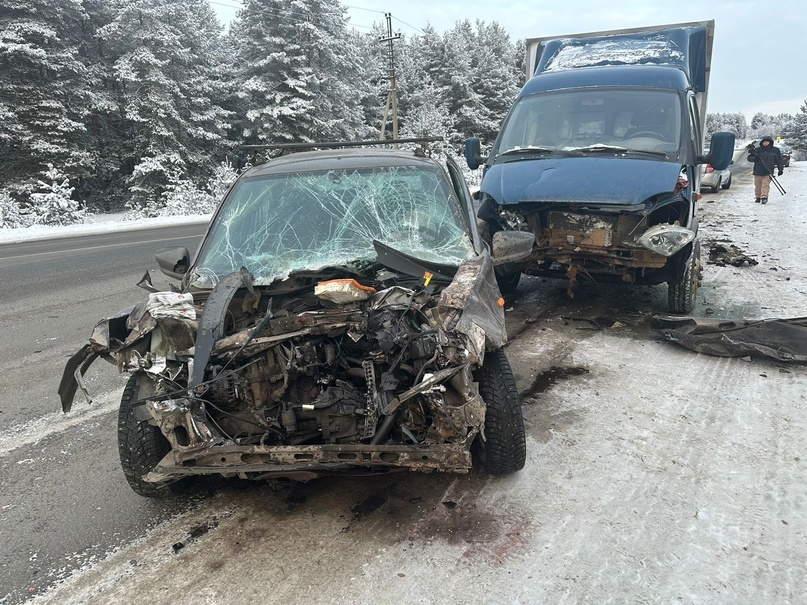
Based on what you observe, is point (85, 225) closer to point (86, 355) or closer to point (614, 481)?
point (86, 355)

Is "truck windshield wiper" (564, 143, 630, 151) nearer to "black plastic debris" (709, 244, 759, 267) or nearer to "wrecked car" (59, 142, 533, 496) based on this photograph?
"wrecked car" (59, 142, 533, 496)

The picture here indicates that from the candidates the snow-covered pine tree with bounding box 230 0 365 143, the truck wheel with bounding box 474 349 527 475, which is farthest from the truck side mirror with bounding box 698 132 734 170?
the snow-covered pine tree with bounding box 230 0 365 143

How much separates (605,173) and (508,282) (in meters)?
1.83

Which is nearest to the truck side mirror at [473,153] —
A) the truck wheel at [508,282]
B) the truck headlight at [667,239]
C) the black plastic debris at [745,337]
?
the truck wheel at [508,282]

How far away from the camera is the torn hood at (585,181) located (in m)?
5.18

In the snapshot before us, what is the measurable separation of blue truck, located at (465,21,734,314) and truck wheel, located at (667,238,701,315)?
1 cm

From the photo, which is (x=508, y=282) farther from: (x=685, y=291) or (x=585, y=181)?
(x=685, y=291)

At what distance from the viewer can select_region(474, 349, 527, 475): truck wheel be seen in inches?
114

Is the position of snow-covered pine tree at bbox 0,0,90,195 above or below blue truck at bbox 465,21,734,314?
above

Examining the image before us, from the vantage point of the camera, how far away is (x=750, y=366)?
4547 mm

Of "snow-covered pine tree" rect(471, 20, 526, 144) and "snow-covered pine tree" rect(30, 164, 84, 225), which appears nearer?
"snow-covered pine tree" rect(30, 164, 84, 225)

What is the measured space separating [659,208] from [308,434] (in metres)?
4.11

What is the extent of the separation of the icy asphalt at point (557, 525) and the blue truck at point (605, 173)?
1.65 meters

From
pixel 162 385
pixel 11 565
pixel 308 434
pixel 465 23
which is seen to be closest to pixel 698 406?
pixel 308 434
